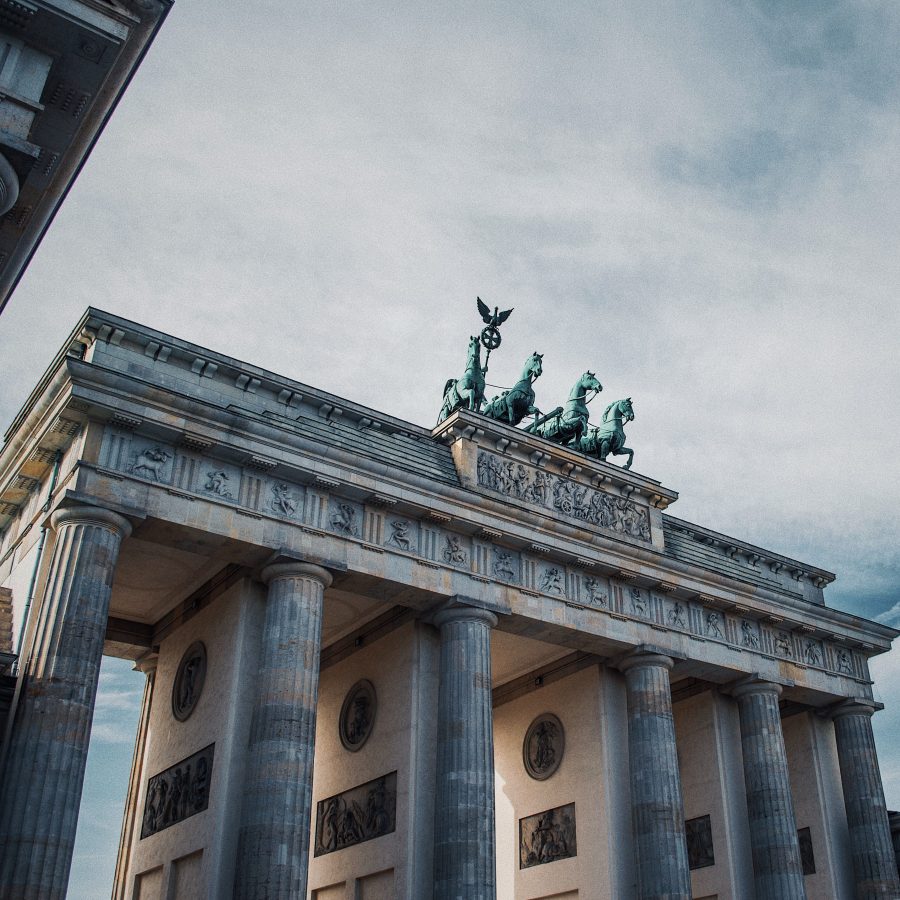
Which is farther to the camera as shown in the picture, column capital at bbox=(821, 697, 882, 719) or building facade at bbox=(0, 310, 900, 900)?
column capital at bbox=(821, 697, 882, 719)

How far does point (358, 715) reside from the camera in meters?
27.3

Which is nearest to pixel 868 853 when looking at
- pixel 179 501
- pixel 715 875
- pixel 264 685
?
pixel 715 875

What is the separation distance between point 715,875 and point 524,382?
48.6 feet

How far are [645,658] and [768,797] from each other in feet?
17.4

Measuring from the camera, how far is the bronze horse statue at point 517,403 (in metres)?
31.3

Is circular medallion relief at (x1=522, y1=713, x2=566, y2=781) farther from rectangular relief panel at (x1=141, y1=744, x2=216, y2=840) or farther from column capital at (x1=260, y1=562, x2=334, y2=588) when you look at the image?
rectangular relief panel at (x1=141, y1=744, x2=216, y2=840)

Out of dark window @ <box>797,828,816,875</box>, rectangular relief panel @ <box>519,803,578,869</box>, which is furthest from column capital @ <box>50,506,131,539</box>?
dark window @ <box>797,828,816,875</box>

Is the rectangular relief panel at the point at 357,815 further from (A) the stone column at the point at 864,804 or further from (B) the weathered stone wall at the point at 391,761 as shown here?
(A) the stone column at the point at 864,804

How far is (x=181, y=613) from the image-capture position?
26.8 m

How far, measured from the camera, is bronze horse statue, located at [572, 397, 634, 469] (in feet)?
107

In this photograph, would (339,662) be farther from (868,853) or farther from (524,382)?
(868,853)

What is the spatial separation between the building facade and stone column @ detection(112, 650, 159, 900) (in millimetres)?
120

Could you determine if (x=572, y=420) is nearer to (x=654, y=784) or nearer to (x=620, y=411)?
(x=620, y=411)

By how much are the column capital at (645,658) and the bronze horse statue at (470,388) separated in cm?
809
